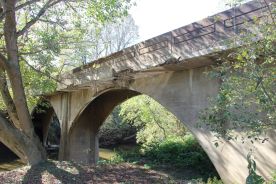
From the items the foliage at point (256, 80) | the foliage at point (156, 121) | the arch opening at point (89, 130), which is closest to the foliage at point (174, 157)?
the foliage at point (156, 121)

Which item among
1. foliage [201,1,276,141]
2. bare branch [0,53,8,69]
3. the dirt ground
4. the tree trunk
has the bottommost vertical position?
the dirt ground

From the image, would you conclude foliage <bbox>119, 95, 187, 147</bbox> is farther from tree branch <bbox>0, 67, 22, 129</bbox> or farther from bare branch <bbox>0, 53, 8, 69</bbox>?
bare branch <bbox>0, 53, 8, 69</bbox>

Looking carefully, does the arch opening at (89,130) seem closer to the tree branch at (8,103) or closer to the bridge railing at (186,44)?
the bridge railing at (186,44)

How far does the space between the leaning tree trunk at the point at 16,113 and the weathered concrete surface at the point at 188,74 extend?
2931 mm

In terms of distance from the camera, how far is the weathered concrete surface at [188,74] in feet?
22.5

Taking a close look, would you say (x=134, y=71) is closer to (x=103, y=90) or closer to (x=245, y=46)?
(x=103, y=90)

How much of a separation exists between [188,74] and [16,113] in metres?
5.53

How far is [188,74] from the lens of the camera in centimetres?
887

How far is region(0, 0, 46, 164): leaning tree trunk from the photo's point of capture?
9.77 metres

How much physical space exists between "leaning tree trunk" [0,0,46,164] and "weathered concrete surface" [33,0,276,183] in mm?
2931

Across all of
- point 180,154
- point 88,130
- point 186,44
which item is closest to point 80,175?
point 186,44

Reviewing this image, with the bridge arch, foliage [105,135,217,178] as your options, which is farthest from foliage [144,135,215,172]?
the bridge arch

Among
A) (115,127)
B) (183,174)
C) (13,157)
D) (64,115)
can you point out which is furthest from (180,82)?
(115,127)

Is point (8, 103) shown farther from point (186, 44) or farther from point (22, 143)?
→ point (186, 44)
